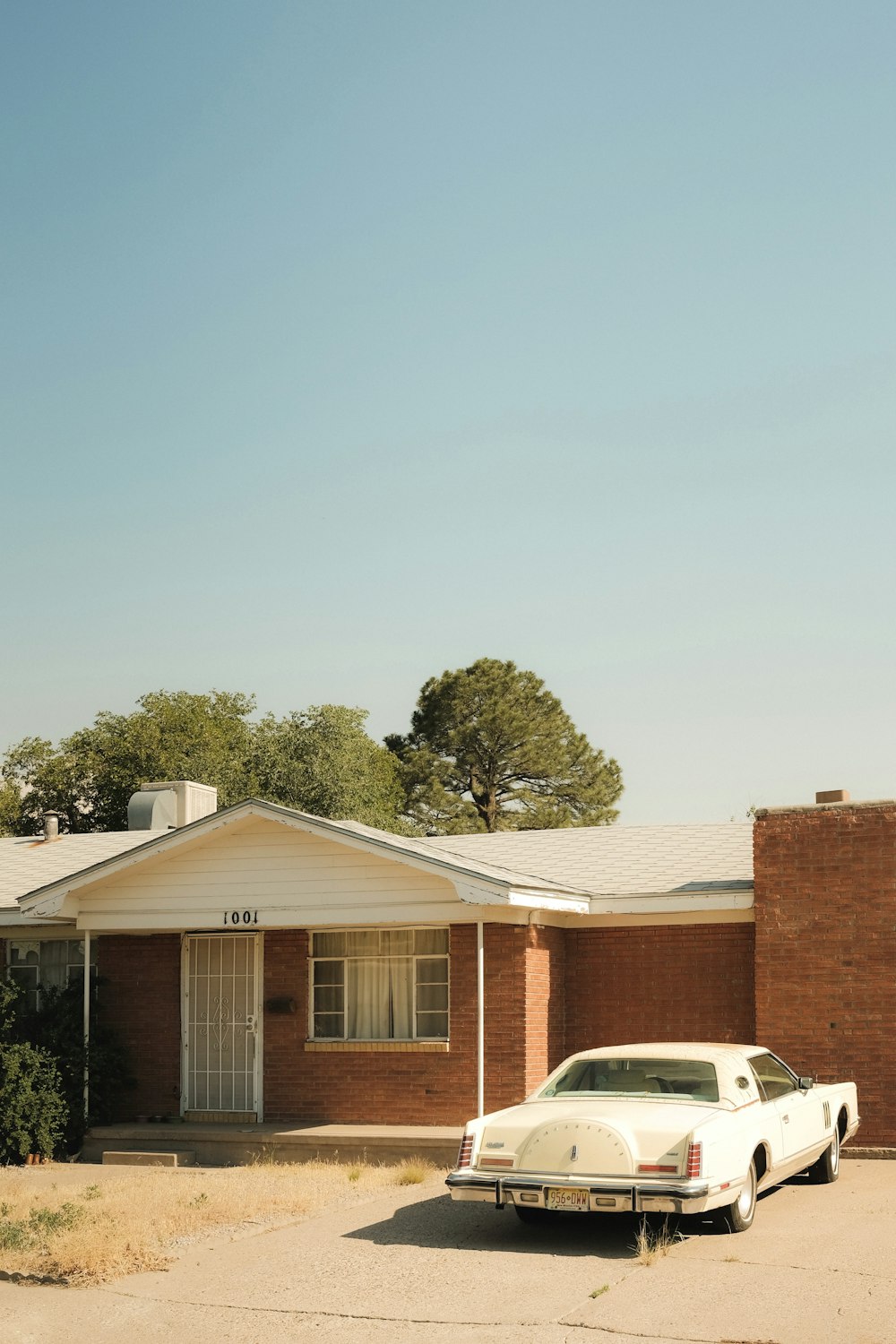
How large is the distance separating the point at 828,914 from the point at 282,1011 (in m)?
6.52

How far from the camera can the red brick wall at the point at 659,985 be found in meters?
16.9

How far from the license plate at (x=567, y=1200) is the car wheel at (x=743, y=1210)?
121 cm

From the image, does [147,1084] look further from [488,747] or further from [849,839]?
[488,747]

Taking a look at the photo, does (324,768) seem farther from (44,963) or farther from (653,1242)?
(653,1242)

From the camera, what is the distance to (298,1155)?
16172 mm

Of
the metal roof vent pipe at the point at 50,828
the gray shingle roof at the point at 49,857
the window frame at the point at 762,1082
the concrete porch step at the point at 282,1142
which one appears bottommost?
the concrete porch step at the point at 282,1142

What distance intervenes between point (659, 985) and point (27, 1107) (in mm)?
7301

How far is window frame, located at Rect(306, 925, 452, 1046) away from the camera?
17.2 metres

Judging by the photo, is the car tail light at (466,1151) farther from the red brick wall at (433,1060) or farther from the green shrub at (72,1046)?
the green shrub at (72,1046)

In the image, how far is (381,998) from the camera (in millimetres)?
17672

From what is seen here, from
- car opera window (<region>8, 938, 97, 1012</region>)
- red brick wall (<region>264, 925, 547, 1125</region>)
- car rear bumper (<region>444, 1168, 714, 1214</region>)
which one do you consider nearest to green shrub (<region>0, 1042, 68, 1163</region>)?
car opera window (<region>8, 938, 97, 1012</region>)

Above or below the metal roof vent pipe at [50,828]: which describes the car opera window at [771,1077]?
below

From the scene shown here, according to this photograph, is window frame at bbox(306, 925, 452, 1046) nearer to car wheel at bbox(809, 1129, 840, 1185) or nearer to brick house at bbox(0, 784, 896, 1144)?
brick house at bbox(0, 784, 896, 1144)

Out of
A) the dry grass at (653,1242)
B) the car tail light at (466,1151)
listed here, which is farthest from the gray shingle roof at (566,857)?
the dry grass at (653,1242)
